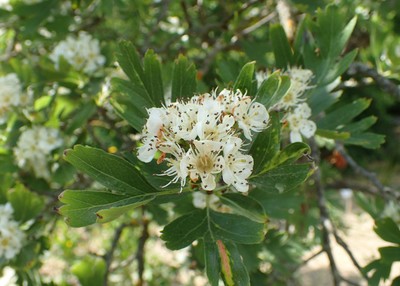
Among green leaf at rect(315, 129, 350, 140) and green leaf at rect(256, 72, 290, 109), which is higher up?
green leaf at rect(256, 72, 290, 109)

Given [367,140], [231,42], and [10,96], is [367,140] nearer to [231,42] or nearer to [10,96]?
[231,42]

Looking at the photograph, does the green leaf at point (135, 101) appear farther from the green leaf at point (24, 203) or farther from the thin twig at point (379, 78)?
the thin twig at point (379, 78)

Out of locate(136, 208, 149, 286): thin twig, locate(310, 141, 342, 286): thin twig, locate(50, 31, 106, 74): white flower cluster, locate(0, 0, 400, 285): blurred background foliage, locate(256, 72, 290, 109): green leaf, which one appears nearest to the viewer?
locate(256, 72, 290, 109): green leaf

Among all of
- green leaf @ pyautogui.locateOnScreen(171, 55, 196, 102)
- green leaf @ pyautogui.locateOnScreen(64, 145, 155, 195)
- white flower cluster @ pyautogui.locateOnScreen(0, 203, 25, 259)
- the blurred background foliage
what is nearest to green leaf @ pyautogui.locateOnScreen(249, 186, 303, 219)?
the blurred background foliage

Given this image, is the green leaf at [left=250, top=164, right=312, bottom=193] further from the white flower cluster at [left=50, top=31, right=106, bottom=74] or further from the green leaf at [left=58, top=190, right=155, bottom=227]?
the white flower cluster at [left=50, top=31, right=106, bottom=74]

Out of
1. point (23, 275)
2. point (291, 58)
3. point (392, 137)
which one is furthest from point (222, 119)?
point (392, 137)

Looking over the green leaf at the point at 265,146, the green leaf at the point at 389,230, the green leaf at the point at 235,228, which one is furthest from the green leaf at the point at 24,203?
the green leaf at the point at 389,230

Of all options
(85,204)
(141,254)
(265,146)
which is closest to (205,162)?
(265,146)
